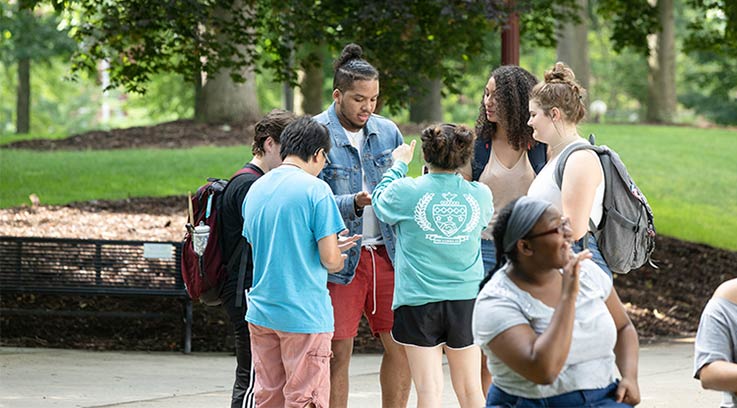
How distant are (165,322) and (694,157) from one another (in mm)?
15146

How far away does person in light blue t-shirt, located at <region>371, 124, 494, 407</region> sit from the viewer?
5.34 meters

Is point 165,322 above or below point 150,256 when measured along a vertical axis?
below

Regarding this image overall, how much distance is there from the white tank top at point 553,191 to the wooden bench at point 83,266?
16.4 ft

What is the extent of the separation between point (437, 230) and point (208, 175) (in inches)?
457

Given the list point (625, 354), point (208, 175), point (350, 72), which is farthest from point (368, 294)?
point (208, 175)

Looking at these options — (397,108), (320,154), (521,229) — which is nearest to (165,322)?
(397,108)

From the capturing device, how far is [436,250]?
5344 millimetres

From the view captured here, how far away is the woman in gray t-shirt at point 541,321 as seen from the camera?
3633mm

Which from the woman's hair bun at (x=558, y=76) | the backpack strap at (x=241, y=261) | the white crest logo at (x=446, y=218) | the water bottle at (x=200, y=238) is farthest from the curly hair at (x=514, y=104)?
the water bottle at (x=200, y=238)

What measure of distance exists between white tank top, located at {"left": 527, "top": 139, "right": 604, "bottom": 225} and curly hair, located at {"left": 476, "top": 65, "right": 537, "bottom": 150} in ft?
1.80

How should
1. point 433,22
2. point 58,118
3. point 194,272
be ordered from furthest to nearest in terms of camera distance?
point 58,118 → point 433,22 → point 194,272

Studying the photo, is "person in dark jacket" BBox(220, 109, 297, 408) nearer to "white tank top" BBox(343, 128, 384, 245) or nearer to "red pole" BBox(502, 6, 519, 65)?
"white tank top" BBox(343, 128, 384, 245)

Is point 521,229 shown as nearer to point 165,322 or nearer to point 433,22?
point 165,322

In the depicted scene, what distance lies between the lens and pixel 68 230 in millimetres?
12242
